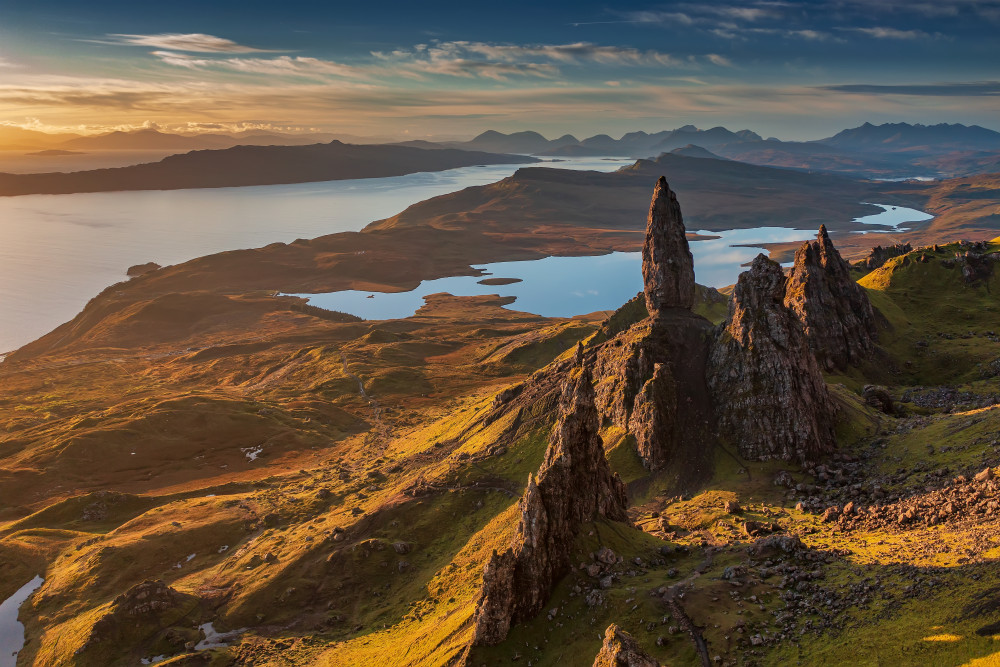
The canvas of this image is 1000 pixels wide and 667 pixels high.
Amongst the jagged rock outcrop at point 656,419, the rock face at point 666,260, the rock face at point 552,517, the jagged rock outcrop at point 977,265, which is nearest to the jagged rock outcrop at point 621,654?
the rock face at point 552,517

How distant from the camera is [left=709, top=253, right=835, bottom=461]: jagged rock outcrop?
7256cm

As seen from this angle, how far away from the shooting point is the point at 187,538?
91.8 meters

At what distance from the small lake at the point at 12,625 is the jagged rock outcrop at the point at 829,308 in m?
111

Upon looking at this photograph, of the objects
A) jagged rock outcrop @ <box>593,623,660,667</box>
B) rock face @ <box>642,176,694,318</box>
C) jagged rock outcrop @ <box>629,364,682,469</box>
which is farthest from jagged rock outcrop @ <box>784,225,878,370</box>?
jagged rock outcrop @ <box>593,623,660,667</box>

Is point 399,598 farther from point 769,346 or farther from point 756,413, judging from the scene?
point 769,346

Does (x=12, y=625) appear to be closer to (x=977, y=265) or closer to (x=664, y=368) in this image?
(x=664, y=368)

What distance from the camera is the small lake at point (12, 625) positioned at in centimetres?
7488

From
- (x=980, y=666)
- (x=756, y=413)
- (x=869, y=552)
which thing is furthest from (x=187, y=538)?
(x=980, y=666)

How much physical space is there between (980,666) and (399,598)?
5300 centimetres

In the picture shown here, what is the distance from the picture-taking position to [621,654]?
33.8 metres

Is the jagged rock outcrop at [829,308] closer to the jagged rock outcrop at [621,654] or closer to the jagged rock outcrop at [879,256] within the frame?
the jagged rock outcrop at [879,256]

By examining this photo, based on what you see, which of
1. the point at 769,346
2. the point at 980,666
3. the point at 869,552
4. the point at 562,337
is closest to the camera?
the point at 980,666

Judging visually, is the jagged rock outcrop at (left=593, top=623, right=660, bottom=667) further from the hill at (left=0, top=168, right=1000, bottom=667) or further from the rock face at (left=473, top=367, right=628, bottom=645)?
the rock face at (left=473, top=367, right=628, bottom=645)

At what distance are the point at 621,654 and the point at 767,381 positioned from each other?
162 feet
